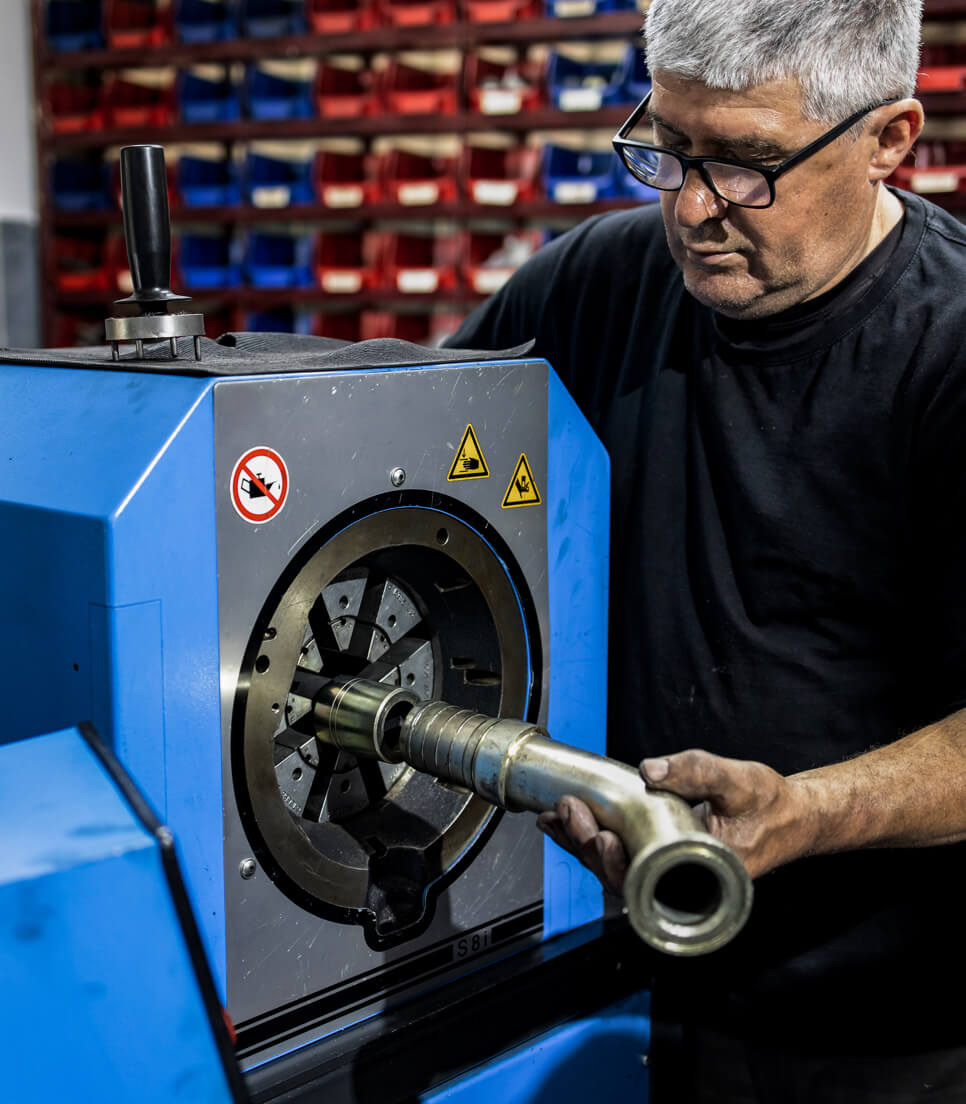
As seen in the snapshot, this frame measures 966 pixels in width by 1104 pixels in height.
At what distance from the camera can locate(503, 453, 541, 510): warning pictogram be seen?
0.85 m

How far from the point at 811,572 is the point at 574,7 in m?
2.95

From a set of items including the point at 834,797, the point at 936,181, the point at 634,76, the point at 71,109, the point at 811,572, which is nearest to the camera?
the point at 834,797

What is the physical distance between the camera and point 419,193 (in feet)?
12.2

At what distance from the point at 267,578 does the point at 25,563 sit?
136 mm

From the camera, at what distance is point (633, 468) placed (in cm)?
105

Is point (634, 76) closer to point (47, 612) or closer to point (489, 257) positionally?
point (489, 257)

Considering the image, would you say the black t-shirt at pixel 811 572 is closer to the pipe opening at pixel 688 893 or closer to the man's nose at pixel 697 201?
the man's nose at pixel 697 201

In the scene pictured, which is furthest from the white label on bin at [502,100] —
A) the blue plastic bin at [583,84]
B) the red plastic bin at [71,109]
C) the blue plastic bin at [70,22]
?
the blue plastic bin at [70,22]

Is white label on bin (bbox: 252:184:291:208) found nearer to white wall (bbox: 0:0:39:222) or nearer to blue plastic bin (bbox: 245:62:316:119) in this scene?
blue plastic bin (bbox: 245:62:316:119)

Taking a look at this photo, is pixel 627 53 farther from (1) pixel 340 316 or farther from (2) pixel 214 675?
(2) pixel 214 675

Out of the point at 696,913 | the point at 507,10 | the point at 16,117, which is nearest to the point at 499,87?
the point at 507,10

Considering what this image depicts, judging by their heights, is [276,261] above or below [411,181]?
below

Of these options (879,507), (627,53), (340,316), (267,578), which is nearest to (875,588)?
(879,507)

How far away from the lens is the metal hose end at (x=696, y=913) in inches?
22.5
